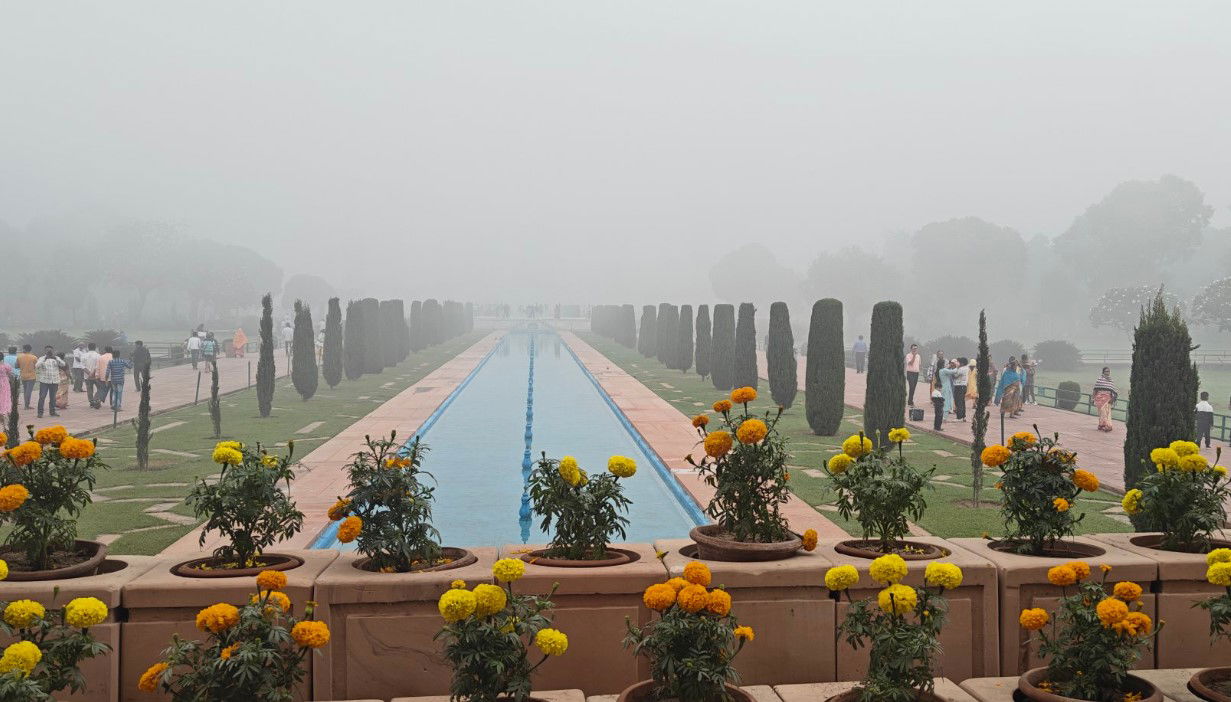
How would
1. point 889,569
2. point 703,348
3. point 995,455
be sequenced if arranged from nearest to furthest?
point 889,569 < point 995,455 < point 703,348

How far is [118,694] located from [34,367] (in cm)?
1788

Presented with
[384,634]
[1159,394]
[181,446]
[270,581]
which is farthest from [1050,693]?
[181,446]

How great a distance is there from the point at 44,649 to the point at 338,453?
10.8 meters

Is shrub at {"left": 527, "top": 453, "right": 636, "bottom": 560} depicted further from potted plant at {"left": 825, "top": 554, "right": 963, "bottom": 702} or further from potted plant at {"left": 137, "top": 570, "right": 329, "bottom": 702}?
potted plant at {"left": 137, "top": 570, "right": 329, "bottom": 702}

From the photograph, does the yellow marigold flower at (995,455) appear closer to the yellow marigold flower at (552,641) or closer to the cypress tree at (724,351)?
the yellow marigold flower at (552,641)

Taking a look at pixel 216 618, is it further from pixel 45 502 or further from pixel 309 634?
pixel 45 502

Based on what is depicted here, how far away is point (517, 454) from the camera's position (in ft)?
51.9

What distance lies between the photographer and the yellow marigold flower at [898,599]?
3.72 metres

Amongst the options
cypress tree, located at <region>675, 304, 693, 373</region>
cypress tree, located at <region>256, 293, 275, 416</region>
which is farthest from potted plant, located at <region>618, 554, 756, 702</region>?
cypress tree, located at <region>675, 304, 693, 373</region>

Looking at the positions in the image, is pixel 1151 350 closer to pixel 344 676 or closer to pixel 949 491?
pixel 949 491

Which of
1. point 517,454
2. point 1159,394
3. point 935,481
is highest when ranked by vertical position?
point 1159,394

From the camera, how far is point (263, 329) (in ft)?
63.0

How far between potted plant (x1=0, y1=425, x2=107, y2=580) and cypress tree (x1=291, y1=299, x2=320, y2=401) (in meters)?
17.8

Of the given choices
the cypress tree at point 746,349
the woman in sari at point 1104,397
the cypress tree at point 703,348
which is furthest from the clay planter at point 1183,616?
the cypress tree at point 703,348
